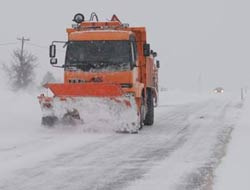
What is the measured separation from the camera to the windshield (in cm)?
1467

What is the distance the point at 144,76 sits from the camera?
54.2ft

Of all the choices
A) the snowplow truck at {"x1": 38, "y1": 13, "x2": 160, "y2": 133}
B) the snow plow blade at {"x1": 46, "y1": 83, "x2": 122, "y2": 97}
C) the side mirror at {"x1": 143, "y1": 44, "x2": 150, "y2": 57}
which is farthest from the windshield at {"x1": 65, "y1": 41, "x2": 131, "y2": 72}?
the side mirror at {"x1": 143, "y1": 44, "x2": 150, "y2": 57}

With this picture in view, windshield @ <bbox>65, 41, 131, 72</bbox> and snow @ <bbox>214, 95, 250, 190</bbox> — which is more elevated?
windshield @ <bbox>65, 41, 131, 72</bbox>

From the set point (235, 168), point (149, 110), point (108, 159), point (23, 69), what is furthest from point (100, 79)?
point (23, 69)

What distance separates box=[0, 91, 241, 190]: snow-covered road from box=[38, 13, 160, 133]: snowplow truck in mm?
469

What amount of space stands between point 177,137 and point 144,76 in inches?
147

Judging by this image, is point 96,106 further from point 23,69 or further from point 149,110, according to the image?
point 23,69

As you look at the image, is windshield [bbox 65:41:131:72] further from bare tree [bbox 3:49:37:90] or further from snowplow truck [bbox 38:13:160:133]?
bare tree [bbox 3:49:37:90]

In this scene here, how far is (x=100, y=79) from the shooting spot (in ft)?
47.8

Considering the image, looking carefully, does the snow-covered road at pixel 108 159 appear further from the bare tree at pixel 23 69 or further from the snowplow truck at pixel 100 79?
the bare tree at pixel 23 69

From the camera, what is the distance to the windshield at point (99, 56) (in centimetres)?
1467

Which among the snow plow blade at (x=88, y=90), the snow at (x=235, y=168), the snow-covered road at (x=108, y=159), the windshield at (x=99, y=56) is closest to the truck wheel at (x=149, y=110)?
the snow-covered road at (x=108, y=159)

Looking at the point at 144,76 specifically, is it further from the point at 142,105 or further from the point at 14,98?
the point at 14,98

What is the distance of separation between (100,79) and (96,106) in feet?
3.14
